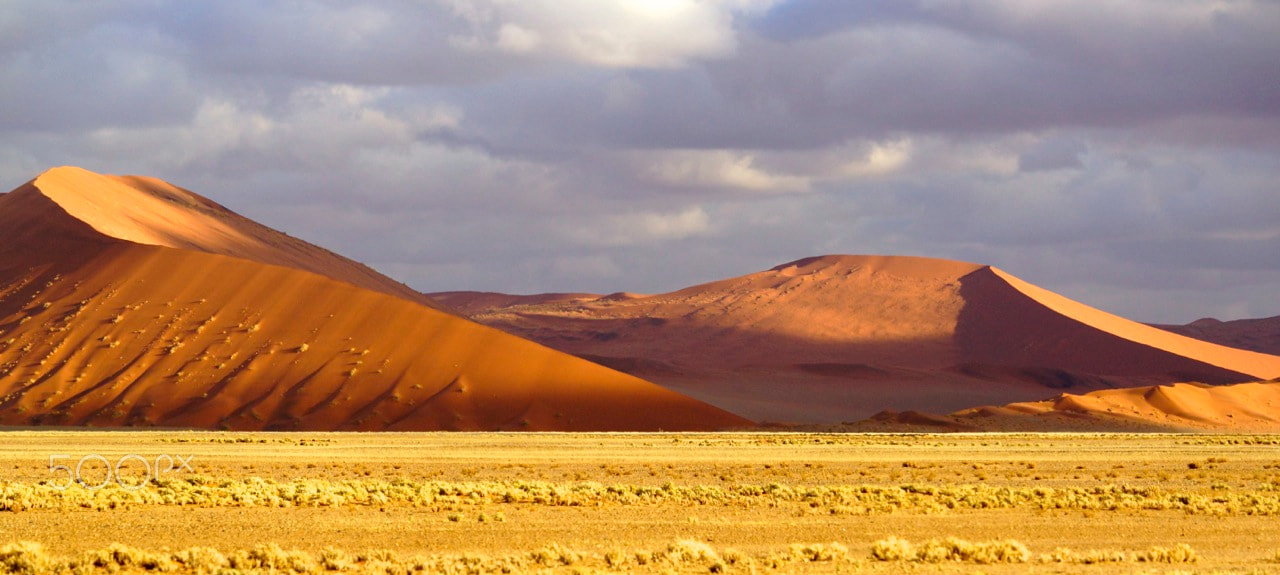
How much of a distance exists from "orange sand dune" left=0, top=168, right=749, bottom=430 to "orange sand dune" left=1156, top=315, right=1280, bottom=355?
371 ft

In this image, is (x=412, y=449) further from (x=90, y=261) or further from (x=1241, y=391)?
(x=1241, y=391)

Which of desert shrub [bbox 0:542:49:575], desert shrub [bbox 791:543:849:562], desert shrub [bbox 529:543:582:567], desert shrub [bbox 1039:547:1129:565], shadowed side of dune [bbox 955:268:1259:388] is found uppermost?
shadowed side of dune [bbox 955:268:1259:388]

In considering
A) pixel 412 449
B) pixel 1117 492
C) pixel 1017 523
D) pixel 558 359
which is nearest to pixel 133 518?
pixel 1017 523

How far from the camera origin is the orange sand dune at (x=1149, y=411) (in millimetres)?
65188

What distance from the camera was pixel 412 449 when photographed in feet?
139

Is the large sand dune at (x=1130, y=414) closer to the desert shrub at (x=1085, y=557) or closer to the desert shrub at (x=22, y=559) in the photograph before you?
the desert shrub at (x=1085, y=557)

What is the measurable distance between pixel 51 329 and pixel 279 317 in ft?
35.1

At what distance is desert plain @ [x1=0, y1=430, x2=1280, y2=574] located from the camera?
17297 mm

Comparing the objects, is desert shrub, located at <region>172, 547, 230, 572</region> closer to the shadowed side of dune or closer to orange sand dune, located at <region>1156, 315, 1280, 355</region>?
the shadowed side of dune

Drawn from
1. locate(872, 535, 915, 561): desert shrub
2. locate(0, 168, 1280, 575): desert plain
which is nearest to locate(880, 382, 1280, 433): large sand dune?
locate(0, 168, 1280, 575): desert plain

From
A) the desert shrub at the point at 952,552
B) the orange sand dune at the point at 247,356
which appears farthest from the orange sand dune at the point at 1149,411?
the desert shrub at the point at 952,552

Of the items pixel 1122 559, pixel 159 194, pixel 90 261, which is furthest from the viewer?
pixel 159 194

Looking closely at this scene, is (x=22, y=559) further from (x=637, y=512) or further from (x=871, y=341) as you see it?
(x=871, y=341)

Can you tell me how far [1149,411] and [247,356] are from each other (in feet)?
144
